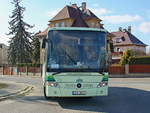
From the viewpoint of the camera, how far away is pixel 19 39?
63094mm

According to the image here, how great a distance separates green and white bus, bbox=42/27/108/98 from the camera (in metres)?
11.2

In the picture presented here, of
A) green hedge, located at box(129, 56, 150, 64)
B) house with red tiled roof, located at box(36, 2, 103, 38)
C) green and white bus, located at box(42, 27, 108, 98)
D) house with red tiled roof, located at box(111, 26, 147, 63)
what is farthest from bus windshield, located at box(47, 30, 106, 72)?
house with red tiled roof, located at box(111, 26, 147, 63)

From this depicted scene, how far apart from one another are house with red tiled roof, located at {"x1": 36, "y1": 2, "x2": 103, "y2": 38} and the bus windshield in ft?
141

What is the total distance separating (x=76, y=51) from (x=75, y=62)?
469 mm

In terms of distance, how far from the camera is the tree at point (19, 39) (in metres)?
62.5

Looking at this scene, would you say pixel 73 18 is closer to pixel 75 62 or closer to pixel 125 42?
pixel 125 42

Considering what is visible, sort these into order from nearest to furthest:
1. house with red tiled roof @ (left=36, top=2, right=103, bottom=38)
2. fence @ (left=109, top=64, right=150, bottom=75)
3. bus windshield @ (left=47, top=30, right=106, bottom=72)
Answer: bus windshield @ (left=47, top=30, right=106, bottom=72) < fence @ (left=109, top=64, right=150, bottom=75) < house with red tiled roof @ (left=36, top=2, right=103, bottom=38)

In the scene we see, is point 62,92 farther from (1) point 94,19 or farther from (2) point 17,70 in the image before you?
(1) point 94,19

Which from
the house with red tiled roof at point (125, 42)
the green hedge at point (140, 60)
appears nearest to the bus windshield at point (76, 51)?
the green hedge at point (140, 60)

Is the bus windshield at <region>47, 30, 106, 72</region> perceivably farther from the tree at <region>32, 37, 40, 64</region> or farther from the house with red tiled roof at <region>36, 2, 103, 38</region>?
the tree at <region>32, 37, 40, 64</region>

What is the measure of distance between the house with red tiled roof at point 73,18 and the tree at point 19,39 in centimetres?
548

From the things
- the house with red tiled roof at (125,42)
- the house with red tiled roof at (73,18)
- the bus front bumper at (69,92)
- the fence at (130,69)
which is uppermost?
the house with red tiled roof at (73,18)

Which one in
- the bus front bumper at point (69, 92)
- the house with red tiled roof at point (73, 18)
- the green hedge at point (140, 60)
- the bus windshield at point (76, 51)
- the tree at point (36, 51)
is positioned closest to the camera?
the bus front bumper at point (69, 92)

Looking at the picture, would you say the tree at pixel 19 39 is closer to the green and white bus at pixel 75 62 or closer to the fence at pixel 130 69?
the fence at pixel 130 69
